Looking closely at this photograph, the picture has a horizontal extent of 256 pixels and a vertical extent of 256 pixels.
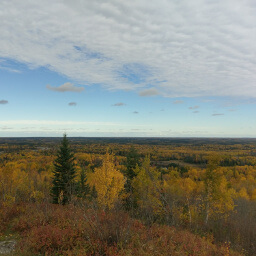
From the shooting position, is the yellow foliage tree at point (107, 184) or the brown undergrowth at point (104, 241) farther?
the yellow foliage tree at point (107, 184)

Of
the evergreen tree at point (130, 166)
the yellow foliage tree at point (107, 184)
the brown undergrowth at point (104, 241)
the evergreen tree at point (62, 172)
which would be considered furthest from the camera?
the evergreen tree at point (130, 166)

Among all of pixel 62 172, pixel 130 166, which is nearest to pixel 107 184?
pixel 130 166

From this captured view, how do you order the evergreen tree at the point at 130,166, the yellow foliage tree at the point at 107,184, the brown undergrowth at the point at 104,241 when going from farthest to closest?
the evergreen tree at the point at 130,166 → the yellow foliage tree at the point at 107,184 → the brown undergrowth at the point at 104,241

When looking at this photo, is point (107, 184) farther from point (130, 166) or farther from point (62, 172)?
point (62, 172)

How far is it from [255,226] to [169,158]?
118m

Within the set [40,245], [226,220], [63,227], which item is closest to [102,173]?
[63,227]

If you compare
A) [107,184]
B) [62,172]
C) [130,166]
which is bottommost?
[107,184]

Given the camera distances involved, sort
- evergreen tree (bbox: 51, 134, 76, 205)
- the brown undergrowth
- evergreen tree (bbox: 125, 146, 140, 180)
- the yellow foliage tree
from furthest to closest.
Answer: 1. evergreen tree (bbox: 125, 146, 140, 180)
2. evergreen tree (bbox: 51, 134, 76, 205)
3. the yellow foliage tree
4. the brown undergrowth

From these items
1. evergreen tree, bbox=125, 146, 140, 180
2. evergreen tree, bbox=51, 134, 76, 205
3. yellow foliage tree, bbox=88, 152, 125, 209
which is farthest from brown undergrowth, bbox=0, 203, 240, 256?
evergreen tree, bbox=125, 146, 140, 180

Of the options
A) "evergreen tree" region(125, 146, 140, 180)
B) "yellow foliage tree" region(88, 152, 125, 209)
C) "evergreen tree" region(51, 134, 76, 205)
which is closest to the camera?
"yellow foliage tree" region(88, 152, 125, 209)

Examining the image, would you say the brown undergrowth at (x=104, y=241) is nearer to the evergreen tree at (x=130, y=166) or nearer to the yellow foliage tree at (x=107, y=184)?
the yellow foliage tree at (x=107, y=184)

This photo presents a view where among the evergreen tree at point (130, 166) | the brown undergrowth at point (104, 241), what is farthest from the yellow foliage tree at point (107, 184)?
the brown undergrowth at point (104, 241)

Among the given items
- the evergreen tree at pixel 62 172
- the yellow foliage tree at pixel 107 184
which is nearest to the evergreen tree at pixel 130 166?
the yellow foliage tree at pixel 107 184

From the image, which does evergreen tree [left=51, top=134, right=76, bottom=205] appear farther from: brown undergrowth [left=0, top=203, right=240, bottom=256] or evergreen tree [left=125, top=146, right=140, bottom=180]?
brown undergrowth [left=0, top=203, right=240, bottom=256]
